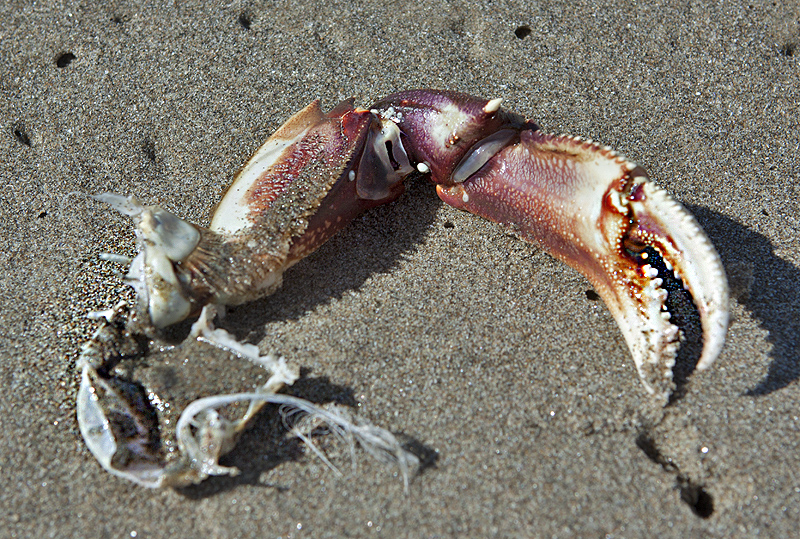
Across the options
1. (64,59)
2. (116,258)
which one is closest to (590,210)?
(116,258)

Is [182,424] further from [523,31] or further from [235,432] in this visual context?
[523,31]

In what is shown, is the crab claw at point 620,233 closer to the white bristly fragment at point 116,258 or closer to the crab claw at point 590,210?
the crab claw at point 590,210

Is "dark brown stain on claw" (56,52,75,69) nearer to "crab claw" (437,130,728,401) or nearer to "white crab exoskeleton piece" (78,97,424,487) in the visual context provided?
"white crab exoskeleton piece" (78,97,424,487)

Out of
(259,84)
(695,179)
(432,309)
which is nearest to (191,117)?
(259,84)

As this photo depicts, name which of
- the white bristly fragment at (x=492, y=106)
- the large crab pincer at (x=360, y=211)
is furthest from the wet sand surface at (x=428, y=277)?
the white bristly fragment at (x=492, y=106)

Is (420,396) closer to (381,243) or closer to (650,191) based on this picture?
(381,243)

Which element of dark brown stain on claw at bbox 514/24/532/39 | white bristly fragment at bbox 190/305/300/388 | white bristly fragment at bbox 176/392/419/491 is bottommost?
white bristly fragment at bbox 176/392/419/491

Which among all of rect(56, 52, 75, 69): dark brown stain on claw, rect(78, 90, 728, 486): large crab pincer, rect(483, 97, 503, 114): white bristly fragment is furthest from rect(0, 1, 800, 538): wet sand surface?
Result: rect(483, 97, 503, 114): white bristly fragment

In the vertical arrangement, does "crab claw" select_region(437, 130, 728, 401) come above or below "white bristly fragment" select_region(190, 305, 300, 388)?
above

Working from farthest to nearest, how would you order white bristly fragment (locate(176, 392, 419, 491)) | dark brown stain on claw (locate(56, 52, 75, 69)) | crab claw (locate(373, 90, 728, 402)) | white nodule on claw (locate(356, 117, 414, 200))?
dark brown stain on claw (locate(56, 52, 75, 69)) < white nodule on claw (locate(356, 117, 414, 200)) < crab claw (locate(373, 90, 728, 402)) < white bristly fragment (locate(176, 392, 419, 491))
